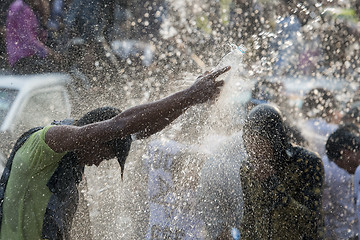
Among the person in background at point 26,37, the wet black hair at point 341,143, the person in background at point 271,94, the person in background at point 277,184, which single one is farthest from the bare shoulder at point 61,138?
the person in background at point 26,37

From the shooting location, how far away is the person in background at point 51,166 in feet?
5.77

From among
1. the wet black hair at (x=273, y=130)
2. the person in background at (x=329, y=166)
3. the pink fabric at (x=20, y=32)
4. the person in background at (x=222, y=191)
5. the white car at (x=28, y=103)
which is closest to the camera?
the wet black hair at (x=273, y=130)

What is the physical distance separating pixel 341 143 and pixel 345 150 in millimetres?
58

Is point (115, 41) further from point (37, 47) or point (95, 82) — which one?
point (37, 47)

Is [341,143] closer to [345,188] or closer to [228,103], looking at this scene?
[345,188]

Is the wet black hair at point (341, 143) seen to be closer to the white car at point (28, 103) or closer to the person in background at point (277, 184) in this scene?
the person in background at point (277, 184)

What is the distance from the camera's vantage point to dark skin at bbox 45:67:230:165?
5.75ft

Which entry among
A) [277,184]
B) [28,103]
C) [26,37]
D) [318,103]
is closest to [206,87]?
[277,184]

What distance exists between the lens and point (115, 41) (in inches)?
214

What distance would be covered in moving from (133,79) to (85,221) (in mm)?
3246

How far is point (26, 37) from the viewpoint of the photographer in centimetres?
439

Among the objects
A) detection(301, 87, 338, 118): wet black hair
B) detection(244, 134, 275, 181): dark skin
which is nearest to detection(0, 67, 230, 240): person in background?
detection(244, 134, 275, 181): dark skin

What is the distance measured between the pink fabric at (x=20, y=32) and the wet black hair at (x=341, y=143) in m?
3.29

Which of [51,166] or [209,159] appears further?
[209,159]
